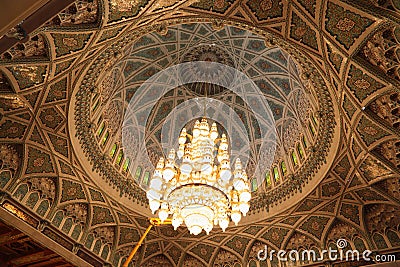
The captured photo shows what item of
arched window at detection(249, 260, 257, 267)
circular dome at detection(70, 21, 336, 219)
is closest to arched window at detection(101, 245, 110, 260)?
circular dome at detection(70, 21, 336, 219)

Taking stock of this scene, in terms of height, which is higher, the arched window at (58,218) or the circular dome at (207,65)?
the circular dome at (207,65)

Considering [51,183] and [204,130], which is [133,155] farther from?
[204,130]

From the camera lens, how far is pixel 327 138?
38.9 feet

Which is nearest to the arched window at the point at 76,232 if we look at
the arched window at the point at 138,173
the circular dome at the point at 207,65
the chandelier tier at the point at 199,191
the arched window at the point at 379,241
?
the arched window at the point at 138,173

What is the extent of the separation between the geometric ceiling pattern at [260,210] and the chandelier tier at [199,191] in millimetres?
3463

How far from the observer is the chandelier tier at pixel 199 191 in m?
9.50

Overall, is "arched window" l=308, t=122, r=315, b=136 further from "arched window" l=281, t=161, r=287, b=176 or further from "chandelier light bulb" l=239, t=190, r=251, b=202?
"chandelier light bulb" l=239, t=190, r=251, b=202

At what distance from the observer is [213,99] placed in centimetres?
1711

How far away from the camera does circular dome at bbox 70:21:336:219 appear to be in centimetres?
1257

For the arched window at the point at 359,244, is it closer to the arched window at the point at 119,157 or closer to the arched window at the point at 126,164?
the arched window at the point at 126,164

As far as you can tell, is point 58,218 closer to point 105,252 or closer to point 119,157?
point 105,252

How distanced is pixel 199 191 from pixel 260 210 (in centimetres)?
571

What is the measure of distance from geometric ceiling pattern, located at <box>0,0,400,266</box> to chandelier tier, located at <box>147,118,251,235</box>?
346 centimetres

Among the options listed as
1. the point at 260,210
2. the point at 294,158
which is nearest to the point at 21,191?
the point at 260,210
